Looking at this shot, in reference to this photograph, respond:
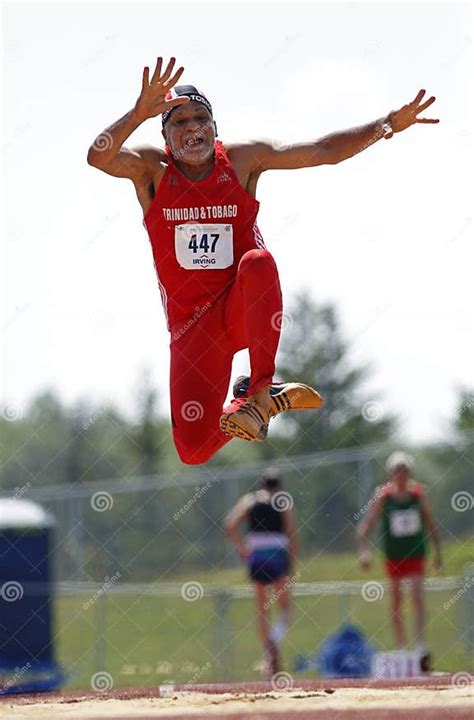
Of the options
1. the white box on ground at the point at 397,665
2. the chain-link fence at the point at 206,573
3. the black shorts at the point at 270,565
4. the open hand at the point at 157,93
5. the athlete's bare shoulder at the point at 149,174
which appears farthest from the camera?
the chain-link fence at the point at 206,573

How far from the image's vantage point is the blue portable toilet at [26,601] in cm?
1060

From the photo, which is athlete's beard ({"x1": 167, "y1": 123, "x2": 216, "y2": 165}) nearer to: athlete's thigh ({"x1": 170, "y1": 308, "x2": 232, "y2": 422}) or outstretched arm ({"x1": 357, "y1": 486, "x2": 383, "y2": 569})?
athlete's thigh ({"x1": 170, "y1": 308, "x2": 232, "y2": 422})

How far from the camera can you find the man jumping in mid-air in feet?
22.6

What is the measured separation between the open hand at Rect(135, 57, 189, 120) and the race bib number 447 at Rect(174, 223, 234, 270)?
0.80m

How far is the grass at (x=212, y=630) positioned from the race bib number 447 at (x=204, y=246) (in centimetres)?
553

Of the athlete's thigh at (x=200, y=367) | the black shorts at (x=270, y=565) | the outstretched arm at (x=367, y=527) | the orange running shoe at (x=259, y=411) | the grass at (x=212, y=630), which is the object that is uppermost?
the athlete's thigh at (x=200, y=367)

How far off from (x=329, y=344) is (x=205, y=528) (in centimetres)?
939

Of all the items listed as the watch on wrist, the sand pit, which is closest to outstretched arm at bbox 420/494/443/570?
the sand pit

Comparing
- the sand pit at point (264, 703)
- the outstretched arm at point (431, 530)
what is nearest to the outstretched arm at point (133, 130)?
the sand pit at point (264, 703)

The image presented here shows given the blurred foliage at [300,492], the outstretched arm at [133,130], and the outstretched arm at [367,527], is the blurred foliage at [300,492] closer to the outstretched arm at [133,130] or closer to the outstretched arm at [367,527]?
the outstretched arm at [367,527]

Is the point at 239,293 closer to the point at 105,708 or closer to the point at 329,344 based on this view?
the point at 105,708

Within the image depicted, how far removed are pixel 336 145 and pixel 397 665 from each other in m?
4.96

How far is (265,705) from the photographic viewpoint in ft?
24.2

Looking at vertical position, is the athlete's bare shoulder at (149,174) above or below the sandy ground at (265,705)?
above
